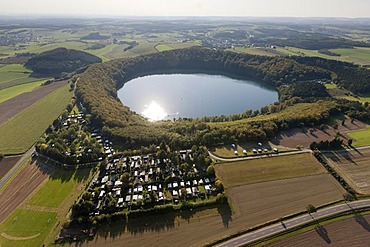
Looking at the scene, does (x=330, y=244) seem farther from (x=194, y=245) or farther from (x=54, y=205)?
(x=54, y=205)

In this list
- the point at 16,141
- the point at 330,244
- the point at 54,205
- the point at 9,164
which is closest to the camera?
the point at 330,244

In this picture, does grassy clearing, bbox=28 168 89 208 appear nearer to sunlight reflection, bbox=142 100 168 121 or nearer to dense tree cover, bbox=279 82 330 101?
sunlight reflection, bbox=142 100 168 121

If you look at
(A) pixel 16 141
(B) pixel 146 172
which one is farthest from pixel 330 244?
(A) pixel 16 141

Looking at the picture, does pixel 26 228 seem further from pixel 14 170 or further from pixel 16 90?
pixel 16 90

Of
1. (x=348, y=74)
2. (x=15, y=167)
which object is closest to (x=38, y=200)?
(x=15, y=167)

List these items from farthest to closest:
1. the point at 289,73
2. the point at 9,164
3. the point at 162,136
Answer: the point at 289,73, the point at 162,136, the point at 9,164

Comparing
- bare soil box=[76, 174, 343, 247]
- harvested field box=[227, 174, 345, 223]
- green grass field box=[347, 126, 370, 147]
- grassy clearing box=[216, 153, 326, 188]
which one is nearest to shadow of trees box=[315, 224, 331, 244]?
harvested field box=[227, 174, 345, 223]

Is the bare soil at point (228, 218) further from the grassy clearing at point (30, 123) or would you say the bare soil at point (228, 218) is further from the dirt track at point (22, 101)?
the dirt track at point (22, 101)

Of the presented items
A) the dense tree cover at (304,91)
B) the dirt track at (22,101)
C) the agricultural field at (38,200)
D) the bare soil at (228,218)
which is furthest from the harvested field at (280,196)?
the dirt track at (22,101)
